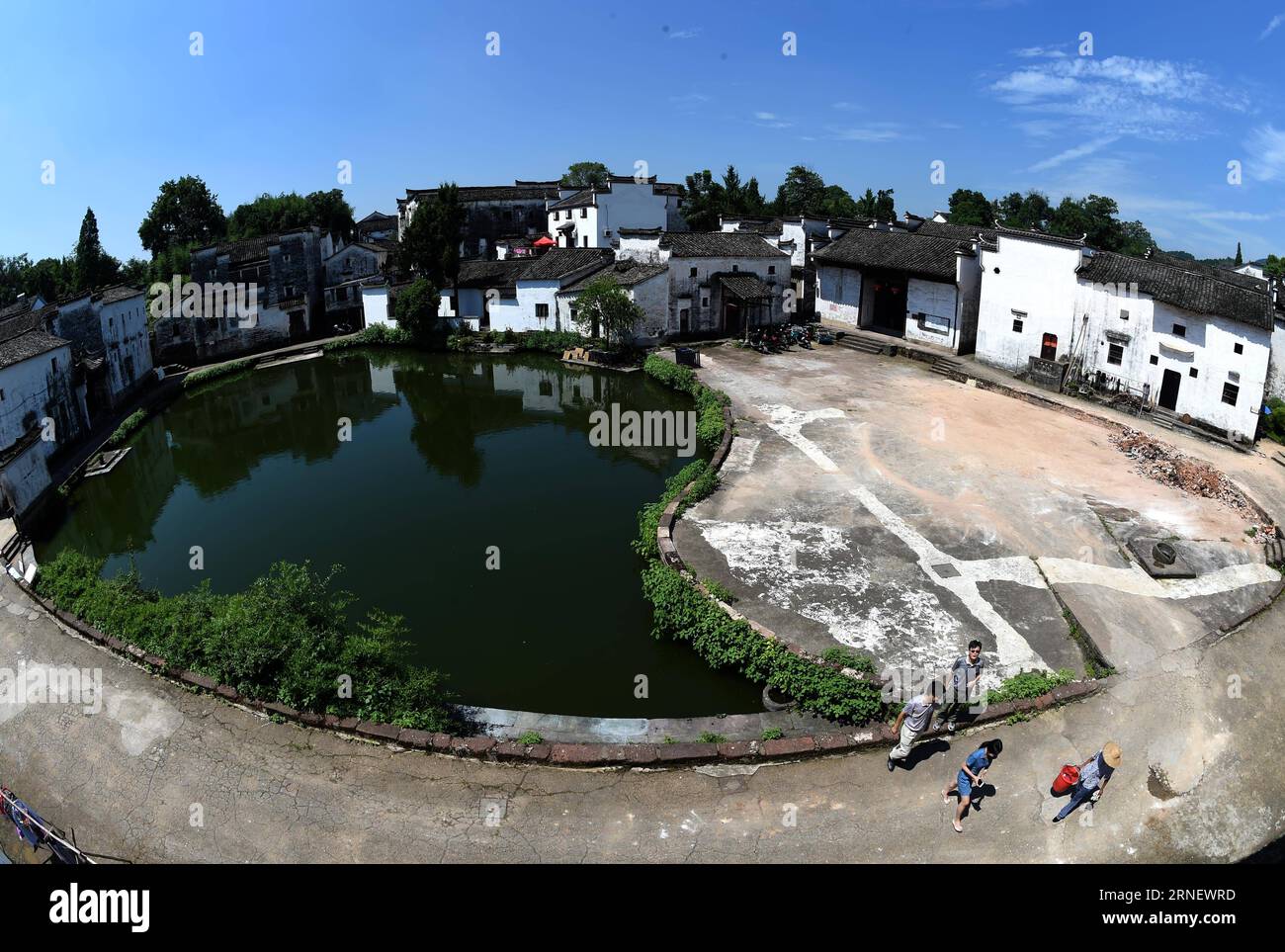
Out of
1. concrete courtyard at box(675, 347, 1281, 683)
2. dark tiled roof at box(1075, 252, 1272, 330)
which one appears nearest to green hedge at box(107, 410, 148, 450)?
concrete courtyard at box(675, 347, 1281, 683)

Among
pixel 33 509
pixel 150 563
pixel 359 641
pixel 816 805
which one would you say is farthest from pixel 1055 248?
pixel 33 509

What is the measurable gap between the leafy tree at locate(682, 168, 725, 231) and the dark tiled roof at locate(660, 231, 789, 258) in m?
17.7

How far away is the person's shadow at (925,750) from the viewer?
9.48m

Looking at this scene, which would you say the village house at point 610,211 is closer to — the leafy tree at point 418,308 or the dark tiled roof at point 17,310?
the leafy tree at point 418,308

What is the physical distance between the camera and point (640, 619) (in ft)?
46.0

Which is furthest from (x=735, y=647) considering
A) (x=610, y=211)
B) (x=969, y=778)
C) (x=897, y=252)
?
(x=610, y=211)

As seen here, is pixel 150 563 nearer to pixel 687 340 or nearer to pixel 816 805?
pixel 816 805

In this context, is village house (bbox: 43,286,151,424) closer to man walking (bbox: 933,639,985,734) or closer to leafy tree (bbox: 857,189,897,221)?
man walking (bbox: 933,639,985,734)

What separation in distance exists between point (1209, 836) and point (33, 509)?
23.5 metres

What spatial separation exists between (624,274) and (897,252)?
11782 millimetres

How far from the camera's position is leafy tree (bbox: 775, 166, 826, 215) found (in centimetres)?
6925

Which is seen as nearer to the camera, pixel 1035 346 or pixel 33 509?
pixel 33 509

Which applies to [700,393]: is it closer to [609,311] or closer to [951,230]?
[609,311]

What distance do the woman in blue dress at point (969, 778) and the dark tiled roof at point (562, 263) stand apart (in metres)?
30.2
